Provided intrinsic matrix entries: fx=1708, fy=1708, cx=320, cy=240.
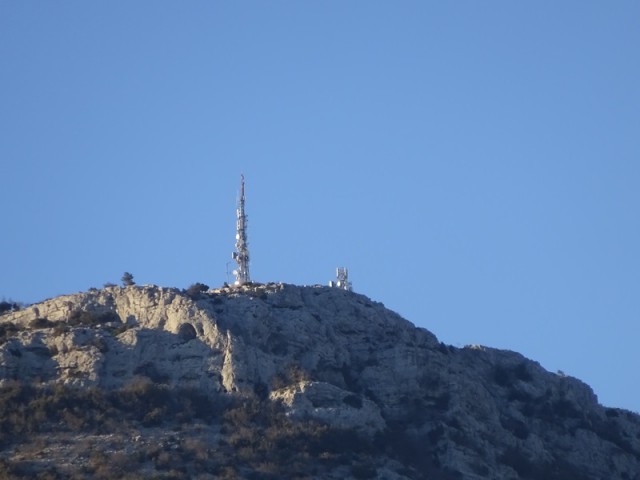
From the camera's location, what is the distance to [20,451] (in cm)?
7419

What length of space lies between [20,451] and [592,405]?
33913 millimetres

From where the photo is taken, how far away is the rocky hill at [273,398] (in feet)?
248

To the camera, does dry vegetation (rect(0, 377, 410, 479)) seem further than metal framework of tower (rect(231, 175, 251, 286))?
No

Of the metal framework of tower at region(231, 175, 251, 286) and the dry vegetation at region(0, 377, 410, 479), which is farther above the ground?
the metal framework of tower at region(231, 175, 251, 286)

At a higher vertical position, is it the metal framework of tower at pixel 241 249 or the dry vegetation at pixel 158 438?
the metal framework of tower at pixel 241 249

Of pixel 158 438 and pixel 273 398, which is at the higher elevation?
pixel 273 398

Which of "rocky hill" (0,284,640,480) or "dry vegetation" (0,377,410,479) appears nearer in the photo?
"dry vegetation" (0,377,410,479)

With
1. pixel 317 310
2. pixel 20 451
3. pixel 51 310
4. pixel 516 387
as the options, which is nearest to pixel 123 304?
pixel 51 310

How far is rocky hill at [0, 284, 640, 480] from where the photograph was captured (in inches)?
2972

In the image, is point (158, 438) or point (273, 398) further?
point (273, 398)

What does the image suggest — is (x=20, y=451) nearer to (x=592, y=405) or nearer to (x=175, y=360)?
(x=175, y=360)

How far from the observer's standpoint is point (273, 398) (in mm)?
80000

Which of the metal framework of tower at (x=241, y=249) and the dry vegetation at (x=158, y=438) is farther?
the metal framework of tower at (x=241, y=249)

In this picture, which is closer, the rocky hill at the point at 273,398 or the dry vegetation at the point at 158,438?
the dry vegetation at the point at 158,438
